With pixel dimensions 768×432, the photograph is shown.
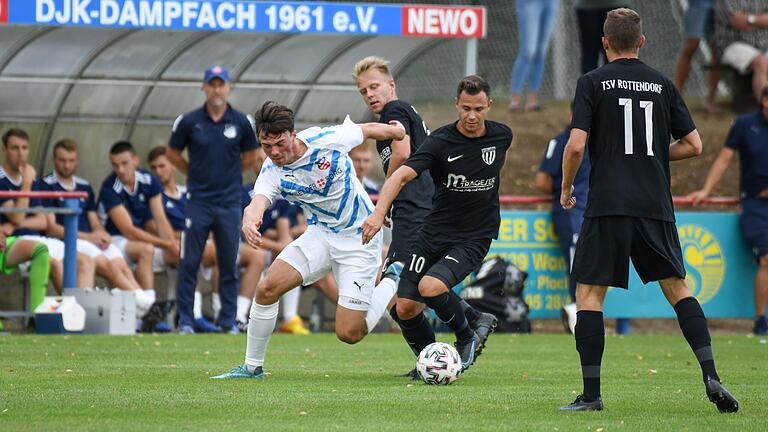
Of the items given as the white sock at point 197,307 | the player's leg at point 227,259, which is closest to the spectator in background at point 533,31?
the white sock at point 197,307

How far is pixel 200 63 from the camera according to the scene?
667 inches

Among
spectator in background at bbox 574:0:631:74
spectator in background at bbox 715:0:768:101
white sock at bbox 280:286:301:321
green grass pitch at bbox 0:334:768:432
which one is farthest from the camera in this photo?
spectator in background at bbox 715:0:768:101

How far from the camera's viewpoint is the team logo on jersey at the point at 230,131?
14.5 metres

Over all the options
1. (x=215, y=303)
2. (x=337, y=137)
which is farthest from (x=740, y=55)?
(x=337, y=137)

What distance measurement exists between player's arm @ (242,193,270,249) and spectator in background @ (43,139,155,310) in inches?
233

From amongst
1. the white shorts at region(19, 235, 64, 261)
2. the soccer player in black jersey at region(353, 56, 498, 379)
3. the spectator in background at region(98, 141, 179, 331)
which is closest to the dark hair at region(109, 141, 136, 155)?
the spectator in background at region(98, 141, 179, 331)

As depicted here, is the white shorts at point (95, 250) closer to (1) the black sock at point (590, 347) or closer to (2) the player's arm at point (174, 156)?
(2) the player's arm at point (174, 156)

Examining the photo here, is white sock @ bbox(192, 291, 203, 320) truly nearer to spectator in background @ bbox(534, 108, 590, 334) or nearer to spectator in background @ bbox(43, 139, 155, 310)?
spectator in background @ bbox(43, 139, 155, 310)

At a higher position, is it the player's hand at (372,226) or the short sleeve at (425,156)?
the short sleeve at (425,156)

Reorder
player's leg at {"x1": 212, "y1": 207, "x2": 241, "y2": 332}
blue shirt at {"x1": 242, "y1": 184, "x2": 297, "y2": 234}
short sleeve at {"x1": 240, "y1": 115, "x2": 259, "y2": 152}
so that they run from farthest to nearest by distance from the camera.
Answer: blue shirt at {"x1": 242, "y1": 184, "x2": 297, "y2": 234}
short sleeve at {"x1": 240, "y1": 115, "x2": 259, "y2": 152}
player's leg at {"x1": 212, "y1": 207, "x2": 241, "y2": 332}

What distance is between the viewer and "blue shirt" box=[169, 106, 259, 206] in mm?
14453

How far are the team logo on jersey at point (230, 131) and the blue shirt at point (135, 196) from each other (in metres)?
1.33

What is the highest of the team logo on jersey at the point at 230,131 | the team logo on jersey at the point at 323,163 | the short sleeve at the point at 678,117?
the team logo on jersey at the point at 230,131

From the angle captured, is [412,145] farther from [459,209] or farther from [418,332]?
[418,332]
